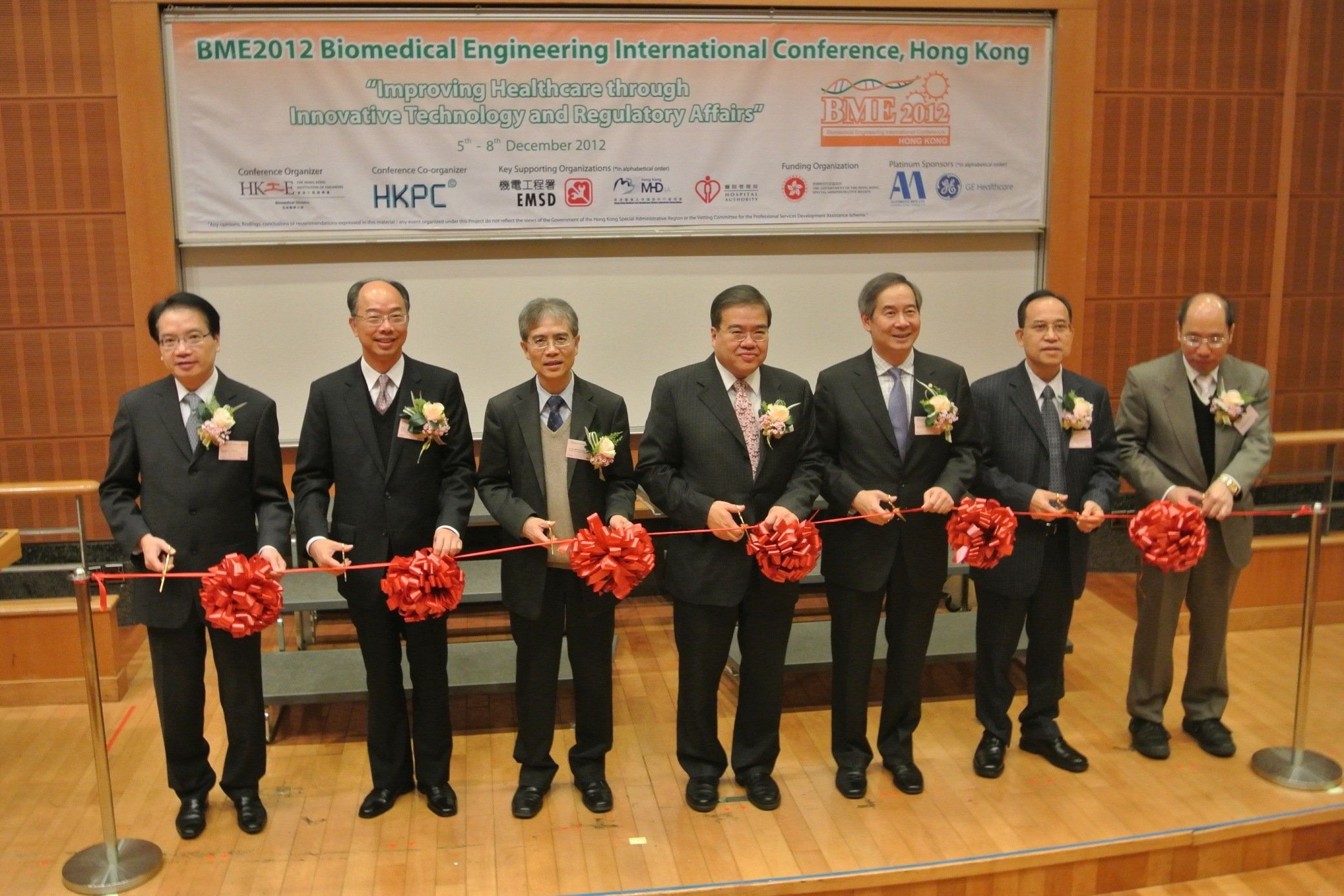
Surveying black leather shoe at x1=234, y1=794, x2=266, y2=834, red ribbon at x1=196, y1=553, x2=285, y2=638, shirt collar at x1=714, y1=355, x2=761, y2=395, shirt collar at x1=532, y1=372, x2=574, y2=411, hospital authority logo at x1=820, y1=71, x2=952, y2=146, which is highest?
hospital authority logo at x1=820, y1=71, x2=952, y2=146

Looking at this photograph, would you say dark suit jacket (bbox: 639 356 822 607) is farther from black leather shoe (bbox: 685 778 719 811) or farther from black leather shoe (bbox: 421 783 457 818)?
black leather shoe (bbox: 421 783 457 818)

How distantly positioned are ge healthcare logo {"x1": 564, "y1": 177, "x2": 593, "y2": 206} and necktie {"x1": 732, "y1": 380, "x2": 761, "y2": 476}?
2.27 m

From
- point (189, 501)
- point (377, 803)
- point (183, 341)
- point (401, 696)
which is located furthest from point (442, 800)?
point (183, 341)

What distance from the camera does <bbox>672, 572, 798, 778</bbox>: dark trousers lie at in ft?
11.5

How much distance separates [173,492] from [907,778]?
246cm

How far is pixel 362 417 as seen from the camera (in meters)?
3.34

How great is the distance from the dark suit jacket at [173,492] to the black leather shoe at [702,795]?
1.51 m

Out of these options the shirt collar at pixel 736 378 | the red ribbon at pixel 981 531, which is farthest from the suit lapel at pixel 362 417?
the red ribbon at pixel 981 531

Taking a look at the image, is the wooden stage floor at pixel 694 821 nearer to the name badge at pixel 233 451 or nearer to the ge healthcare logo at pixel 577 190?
the name badge at pixel 233 451

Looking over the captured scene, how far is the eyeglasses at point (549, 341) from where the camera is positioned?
10.8 feet

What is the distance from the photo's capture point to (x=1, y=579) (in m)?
4.91

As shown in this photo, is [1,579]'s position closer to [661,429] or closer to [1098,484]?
[661,429]

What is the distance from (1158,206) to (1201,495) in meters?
2.62

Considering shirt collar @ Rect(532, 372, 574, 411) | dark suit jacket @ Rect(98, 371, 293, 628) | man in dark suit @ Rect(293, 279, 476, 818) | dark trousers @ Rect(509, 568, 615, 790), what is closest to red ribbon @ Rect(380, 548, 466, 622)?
man in dark suit @ Rect(293, 279, 476, 818)
